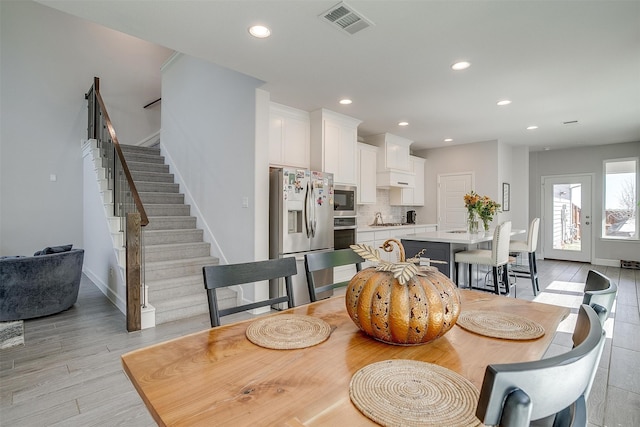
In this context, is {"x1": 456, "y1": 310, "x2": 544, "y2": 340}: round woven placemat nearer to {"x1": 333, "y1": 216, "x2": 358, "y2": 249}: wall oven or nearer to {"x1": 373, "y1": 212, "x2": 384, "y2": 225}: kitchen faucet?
{"x1": 333, "y1": 216, "x2": 358, "y2": 249}: wall oven

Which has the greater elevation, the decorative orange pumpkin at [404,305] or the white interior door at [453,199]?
the white interior door at [453,199]

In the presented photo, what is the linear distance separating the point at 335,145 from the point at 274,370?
397 cm

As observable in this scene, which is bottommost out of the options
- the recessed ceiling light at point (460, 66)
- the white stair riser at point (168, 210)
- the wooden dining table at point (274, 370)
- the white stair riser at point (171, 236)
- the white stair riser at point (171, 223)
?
the wooden dining table at point (274, 370)

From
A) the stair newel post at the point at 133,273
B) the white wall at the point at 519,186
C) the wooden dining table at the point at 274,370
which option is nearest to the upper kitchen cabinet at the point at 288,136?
the stair newel post at the point at 133,273

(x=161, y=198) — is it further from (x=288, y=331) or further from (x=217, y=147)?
(x=288, y=331)

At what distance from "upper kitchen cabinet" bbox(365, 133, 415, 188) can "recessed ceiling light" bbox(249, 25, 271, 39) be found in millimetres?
3635

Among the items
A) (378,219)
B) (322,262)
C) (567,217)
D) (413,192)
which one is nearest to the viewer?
(322,262)

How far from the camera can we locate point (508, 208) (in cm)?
680

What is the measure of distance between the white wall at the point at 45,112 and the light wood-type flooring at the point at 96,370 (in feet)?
8.94

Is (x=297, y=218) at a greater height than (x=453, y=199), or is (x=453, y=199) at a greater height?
(x=453, y=199)

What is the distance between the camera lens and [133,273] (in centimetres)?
318

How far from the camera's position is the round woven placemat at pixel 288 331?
3.46 feet

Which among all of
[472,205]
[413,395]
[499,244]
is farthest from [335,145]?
[413,395]

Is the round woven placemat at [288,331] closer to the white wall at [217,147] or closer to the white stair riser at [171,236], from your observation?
the white wall at [217,147]
